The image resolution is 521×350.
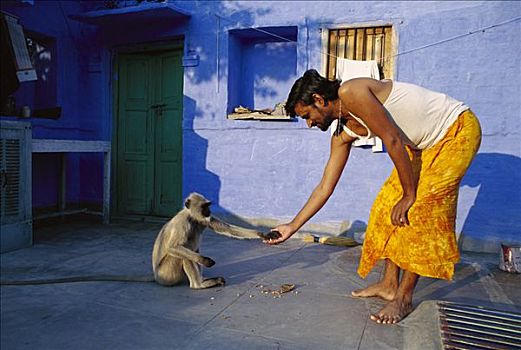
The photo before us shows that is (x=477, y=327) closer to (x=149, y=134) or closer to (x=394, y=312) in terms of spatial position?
(x=394, y=312)

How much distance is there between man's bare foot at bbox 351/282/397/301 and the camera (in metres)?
3.20

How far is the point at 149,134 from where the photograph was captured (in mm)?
6703

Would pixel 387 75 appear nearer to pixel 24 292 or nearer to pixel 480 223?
pixel 480 223

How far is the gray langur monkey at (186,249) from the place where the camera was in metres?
3.38

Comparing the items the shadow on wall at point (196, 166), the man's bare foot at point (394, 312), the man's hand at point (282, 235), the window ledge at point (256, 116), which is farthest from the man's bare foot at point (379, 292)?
the shadow on wall at point (196, 166)

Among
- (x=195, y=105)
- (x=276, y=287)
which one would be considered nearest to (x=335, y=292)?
(x=276, y=287)

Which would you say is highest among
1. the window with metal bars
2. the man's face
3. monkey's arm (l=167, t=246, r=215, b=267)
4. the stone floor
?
the window with metal bars

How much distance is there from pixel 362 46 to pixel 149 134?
341 centimetres

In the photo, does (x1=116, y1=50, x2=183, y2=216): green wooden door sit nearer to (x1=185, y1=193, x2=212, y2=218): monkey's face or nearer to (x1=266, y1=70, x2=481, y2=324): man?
(x1=185, y1=193, x2=212, y2=218): monkey's face

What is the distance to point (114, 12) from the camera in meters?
5.84

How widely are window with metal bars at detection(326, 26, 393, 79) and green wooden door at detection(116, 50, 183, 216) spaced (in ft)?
7.63

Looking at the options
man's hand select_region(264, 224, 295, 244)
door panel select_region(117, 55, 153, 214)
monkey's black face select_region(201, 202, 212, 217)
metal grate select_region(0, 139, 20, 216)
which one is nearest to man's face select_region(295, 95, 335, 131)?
man's hand select_region(264, 224, 295, 244)

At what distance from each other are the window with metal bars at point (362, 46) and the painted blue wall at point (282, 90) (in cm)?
12

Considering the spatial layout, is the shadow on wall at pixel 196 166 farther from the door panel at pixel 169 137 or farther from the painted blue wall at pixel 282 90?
the door panel at pixel 169 137
